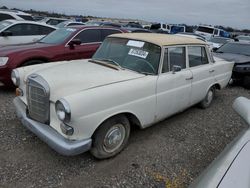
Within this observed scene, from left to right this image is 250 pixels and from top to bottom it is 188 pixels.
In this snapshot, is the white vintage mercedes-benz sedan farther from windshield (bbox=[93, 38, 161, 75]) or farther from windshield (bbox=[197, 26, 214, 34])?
windshield (bbox=[197, 26, 214, 34])

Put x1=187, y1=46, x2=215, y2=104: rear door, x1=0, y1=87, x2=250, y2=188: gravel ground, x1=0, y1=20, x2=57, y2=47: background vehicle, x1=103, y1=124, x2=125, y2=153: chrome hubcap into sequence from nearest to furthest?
x1=0, y1=87, x2=250, y2=188: gravel ground < x1=103, y1=124, x2=125, y2=153: chrome hubcap < x1=187, y1=46, x2=215, y2=104: rear door < x1=0, y1=20, x2=57, y2=47: background vehicle

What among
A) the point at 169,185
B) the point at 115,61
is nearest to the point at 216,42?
the point at 115,61

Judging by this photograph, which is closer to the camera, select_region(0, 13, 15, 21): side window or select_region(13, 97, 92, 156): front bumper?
select_region(13, 97, 92, 156): front bumper

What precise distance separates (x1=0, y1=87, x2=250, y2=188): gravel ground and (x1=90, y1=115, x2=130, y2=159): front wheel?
0.13 meters

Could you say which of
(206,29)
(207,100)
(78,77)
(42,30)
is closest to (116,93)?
(78,77)

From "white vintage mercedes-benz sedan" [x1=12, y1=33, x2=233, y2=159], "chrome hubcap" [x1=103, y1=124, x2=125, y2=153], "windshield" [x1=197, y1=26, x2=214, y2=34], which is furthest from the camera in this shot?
"windshield" [x1=197, y1=26, x2=214, y2=34]

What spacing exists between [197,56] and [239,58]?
383 cm

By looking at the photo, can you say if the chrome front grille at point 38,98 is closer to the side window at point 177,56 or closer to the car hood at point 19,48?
the side window at point 177,56

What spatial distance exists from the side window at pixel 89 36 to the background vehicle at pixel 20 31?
2116 mm

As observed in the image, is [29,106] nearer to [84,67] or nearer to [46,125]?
[46,125]

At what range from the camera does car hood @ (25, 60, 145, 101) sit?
3.15 metres

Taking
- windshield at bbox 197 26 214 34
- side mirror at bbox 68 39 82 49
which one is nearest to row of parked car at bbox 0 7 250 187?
side mirror at bbox 68 39 82 49

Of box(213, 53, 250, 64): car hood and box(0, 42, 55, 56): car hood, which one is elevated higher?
box(0, 42, 55, 56): car hood

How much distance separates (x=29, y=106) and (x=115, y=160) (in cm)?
143
